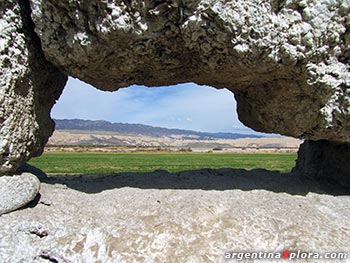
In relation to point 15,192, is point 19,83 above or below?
above

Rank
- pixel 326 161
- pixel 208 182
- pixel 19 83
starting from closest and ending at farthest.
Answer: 1. pixel 19 83
2. pixel 208 182
3. pixel 326 161

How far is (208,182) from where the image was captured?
8.27 metres

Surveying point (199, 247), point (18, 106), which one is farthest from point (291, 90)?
point (18, 106)

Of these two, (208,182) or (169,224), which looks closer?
(169,224)

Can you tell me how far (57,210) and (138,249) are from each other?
1.95m

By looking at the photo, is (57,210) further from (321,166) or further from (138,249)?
(321,166)

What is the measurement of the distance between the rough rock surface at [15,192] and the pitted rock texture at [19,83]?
0.28m

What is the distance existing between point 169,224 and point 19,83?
4.01 m

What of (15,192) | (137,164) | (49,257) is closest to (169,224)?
(49,257)

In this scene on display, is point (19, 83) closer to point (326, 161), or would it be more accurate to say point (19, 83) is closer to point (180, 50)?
point (180, 50)

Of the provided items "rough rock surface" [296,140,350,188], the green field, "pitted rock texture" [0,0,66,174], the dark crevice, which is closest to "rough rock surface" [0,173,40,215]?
"pitted rock texture" [0,0,66,174]

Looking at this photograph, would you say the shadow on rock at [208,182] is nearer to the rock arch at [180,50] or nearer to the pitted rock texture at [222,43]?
the rock arch at [180,50]

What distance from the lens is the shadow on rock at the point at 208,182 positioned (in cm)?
797

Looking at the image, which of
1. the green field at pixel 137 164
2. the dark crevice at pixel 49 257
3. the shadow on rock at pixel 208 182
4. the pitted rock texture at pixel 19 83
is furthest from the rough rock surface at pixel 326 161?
the green field at pixel 137 164
